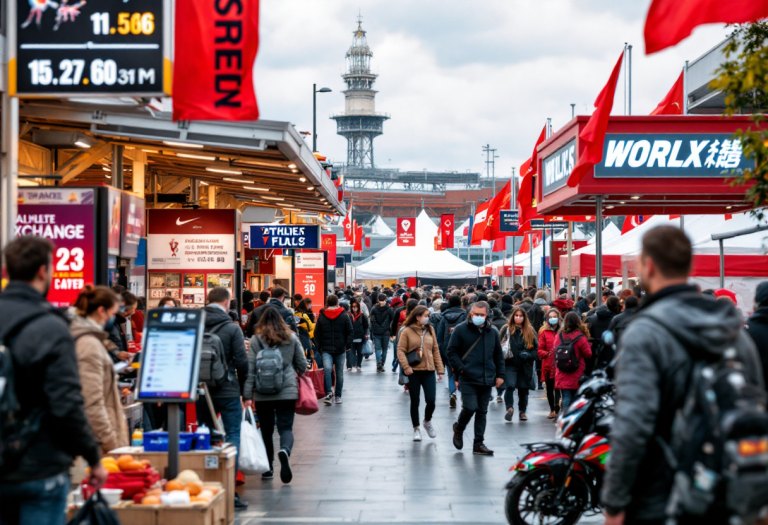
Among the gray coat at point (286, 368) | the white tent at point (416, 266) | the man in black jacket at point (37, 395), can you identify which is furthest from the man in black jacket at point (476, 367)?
the white tent at point (416, 266)

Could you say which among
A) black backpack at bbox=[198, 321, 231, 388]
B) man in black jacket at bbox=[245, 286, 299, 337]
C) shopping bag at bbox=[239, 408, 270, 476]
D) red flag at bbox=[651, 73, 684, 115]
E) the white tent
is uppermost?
red flag at bbox=[651, 73, 684, 115]

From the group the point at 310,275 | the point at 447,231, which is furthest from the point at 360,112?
the point at 310,275

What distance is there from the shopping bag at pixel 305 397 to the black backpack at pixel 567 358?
154 inches

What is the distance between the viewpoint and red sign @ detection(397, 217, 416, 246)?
38188mm

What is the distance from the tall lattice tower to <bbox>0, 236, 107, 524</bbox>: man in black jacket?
175m

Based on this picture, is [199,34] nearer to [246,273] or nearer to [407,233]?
[246,273]

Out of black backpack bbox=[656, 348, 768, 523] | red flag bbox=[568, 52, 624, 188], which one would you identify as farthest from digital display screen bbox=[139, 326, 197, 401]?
red flag bbox=[568, 52, 624, 188]

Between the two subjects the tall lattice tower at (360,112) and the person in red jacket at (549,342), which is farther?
the tall lattice tower at (360,112)

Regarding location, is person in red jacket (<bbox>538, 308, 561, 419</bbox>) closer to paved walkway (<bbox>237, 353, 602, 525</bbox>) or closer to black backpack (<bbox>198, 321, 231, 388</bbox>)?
paved walkway (<bbox>237, 353, 602, 525</bbox>)

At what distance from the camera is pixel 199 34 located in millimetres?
8227

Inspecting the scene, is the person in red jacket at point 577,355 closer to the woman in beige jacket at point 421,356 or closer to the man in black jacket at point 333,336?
the woman in beige jacket at point 421,356

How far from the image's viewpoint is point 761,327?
646cm

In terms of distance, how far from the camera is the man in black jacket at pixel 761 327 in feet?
21.0

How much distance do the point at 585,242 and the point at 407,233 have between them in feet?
22.9
